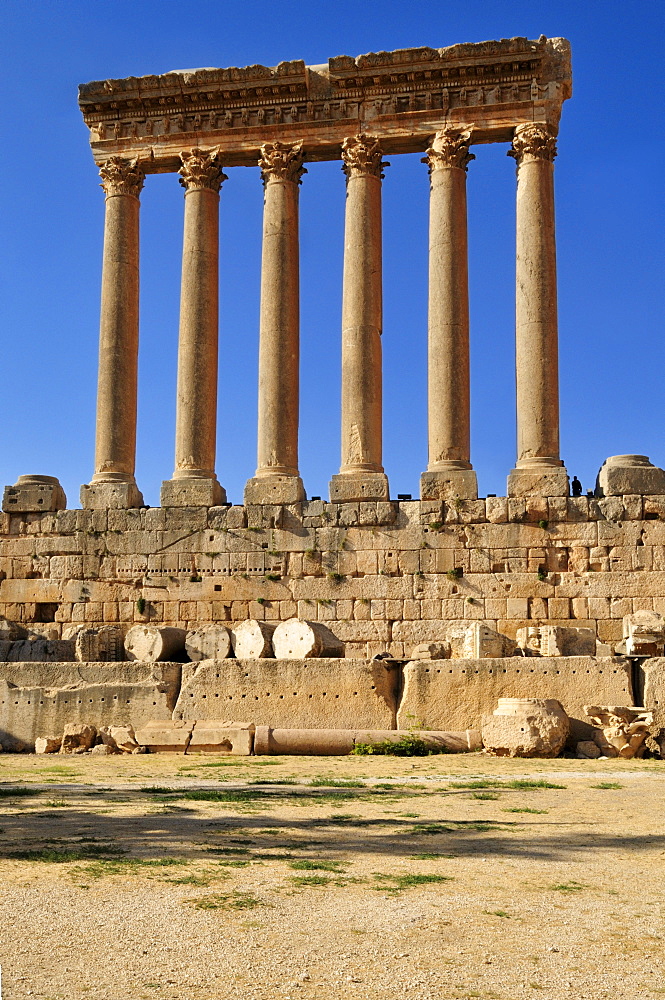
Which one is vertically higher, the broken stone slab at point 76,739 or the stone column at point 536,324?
the stone column at point 536,324

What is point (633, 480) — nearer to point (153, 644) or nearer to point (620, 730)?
point (620, 730)

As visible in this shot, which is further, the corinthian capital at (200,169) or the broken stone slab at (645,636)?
the corinthian capital at (200,169)

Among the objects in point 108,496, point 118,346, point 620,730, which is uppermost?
point 118,346

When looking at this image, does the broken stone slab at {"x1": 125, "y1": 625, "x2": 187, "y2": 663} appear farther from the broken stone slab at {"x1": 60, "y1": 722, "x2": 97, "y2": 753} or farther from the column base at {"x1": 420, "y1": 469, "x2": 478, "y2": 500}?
the column base at {"x1": 420, "y1": 469, "x2": 478, "y2": 500}

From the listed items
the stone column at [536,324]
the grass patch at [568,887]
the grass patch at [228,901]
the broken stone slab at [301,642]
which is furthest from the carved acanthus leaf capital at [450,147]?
the grass patch at [228,901]

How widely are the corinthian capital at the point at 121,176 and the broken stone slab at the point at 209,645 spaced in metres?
13.1

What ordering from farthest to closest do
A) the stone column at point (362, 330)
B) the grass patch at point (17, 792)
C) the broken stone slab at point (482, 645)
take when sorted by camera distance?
the stone column at point (362, 330) < the broken stone slab at point (482, 645) < the grass patch at point (17, 792)

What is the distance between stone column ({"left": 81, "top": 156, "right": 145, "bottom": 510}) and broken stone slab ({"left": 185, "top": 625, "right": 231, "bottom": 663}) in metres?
6.11

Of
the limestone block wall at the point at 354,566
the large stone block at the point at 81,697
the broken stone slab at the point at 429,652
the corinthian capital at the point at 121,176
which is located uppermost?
the corinthian capital at the point at 121,176

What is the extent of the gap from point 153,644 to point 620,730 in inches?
335

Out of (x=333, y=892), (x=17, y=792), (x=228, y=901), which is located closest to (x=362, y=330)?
(x=17, y=792)

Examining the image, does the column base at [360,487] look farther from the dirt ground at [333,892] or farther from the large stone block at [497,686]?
the dirt ground at [333,892]

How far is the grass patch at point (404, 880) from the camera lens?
7285 mm

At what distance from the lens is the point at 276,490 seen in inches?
933
